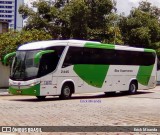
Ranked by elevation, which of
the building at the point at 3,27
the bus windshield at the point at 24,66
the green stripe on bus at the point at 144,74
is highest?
the building at the point at 3,27

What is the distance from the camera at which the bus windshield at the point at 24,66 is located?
19.0m

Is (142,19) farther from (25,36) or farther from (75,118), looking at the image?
(75,118)

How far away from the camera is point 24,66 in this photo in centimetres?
1916

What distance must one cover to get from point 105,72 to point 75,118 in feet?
38.0

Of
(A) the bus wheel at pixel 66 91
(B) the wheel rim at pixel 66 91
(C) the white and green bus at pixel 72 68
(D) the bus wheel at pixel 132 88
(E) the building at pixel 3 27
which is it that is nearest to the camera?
(C) the white and green bus at pixel 72 68

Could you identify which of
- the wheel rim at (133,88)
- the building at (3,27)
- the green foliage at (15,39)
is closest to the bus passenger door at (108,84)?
the wheel rim at (133,88)

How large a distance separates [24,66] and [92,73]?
4.57m

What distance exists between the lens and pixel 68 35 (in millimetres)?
35875

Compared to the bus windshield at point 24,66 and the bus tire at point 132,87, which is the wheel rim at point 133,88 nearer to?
the bus tire at point 132,87

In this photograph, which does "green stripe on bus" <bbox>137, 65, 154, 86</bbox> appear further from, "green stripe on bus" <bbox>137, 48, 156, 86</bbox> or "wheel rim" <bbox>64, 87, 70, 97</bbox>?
"wheel rim" <bbox>64, 87, 70, 97</bbox>

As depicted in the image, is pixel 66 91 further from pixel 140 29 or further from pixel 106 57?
pixel 140 29

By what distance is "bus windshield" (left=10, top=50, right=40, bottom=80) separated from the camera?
1897cm

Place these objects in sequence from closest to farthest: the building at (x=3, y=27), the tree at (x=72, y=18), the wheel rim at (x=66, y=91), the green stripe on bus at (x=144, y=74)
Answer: the wheel rim at (x=66, y=91), the green stripe on bus at (x=144, y=74), the tree at (x=72, y=18), the building at (x=3, y=27)

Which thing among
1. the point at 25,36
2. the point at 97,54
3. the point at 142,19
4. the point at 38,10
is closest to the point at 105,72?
the point at 97,54
